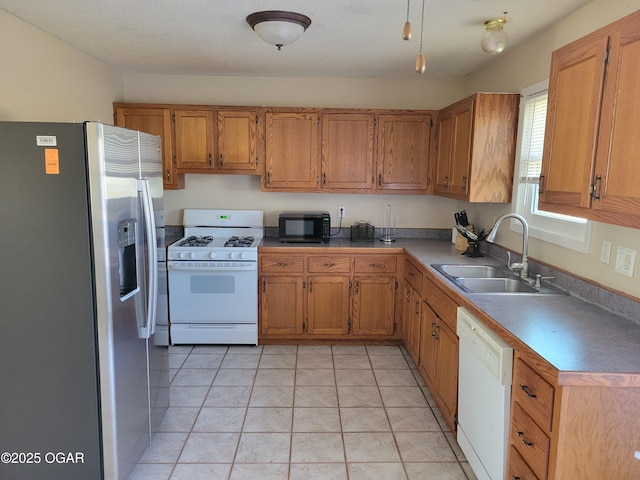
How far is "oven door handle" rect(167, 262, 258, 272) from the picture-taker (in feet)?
12.1

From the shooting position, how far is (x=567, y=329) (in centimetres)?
179

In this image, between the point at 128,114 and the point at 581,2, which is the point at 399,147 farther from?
the point at 128,114

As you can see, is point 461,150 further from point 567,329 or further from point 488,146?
point 567,329

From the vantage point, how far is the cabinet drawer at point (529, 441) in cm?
149

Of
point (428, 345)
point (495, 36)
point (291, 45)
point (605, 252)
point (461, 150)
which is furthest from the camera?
point (461, 150)

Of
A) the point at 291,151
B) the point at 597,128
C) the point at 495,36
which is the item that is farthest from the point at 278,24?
the point at 597,128

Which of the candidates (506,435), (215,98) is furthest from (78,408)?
(215,98)

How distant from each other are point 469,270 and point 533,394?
62.5 inches

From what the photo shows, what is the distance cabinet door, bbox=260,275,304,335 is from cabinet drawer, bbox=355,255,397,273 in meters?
0.53

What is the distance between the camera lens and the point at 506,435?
1753mm

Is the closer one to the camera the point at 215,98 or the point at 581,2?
the point at 581,2

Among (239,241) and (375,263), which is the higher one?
(239,241)

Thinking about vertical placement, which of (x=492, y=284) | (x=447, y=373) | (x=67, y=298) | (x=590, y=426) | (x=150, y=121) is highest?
(x=150, y=121)

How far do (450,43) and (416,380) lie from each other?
2.48 m
